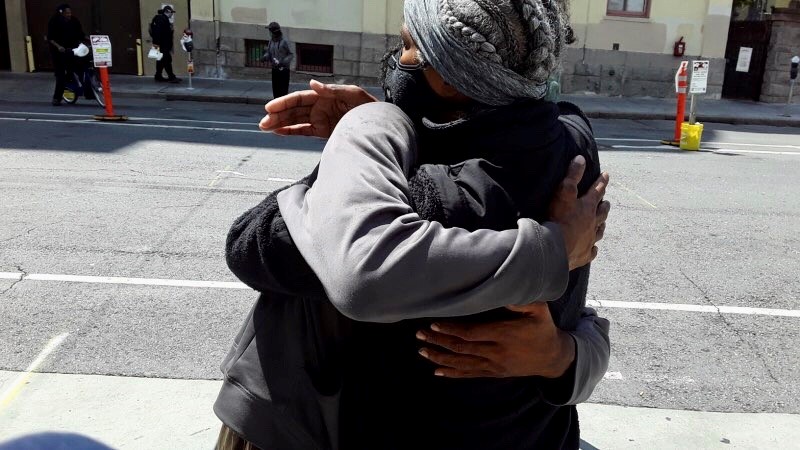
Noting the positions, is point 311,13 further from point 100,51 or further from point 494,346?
point 494,346

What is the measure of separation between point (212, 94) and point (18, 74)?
6.25m

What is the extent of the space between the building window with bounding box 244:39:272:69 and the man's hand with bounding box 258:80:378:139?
18489mm

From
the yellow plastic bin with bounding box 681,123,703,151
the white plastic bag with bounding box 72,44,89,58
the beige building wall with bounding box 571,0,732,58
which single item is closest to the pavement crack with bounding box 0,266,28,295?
the white plastic bag with bounding box 72,44,89,58

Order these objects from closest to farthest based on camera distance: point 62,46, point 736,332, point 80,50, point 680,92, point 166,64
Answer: point 736,332 < point 680,92 < point 80,50 < point 62,46 < point 166,64

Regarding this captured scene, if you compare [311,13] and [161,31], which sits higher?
[311,13]

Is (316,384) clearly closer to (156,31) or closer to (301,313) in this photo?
(301,313)

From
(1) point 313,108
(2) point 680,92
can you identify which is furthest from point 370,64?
(1) point 313,108

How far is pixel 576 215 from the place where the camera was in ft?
4.29

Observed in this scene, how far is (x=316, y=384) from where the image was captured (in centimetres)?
130

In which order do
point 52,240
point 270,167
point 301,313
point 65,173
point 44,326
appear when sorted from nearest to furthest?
point 301,313, point 44,326, point 52,240, point 65,173, point 270,167

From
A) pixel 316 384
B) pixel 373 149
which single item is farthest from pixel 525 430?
pixel 373 149

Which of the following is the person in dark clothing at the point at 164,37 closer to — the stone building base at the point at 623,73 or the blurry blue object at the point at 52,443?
the stone building base at the point at 623,73

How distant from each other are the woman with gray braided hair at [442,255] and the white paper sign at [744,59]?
20902 mm

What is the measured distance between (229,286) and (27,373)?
1492mm
